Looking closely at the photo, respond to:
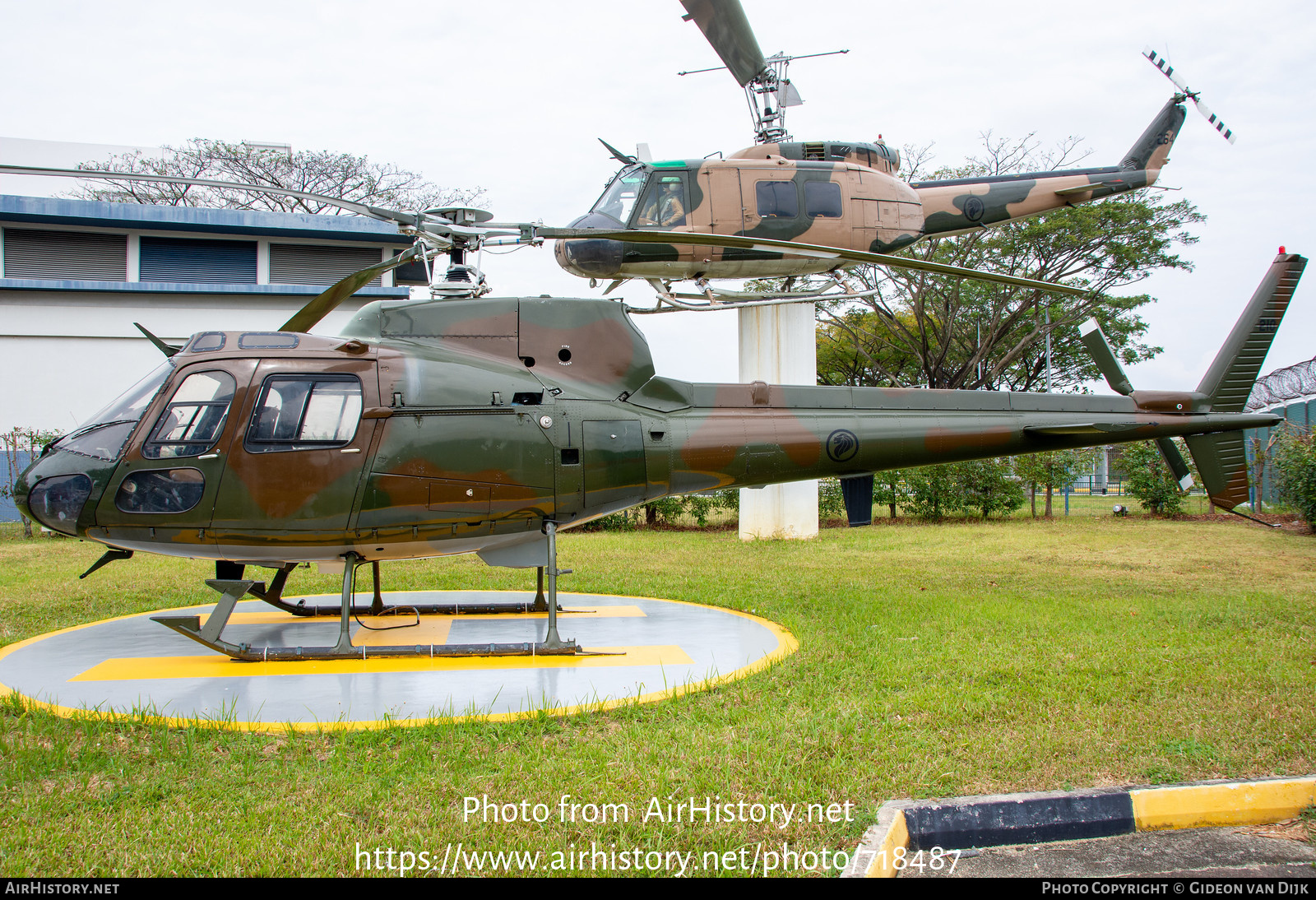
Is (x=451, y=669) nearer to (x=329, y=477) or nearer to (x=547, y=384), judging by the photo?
(x=329, y=477)

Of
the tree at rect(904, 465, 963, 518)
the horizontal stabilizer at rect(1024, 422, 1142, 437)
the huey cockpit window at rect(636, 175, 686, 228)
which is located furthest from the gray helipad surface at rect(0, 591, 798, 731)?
the tree at rect(904, 465, 963, 518)

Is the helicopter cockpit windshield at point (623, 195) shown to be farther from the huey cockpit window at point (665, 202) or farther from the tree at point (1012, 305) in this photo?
the tree at point (1012, 305)

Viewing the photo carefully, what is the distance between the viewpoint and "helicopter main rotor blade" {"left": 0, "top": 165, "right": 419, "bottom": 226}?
4.98 meters

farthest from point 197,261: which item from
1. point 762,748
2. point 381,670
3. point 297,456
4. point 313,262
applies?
point 762,748

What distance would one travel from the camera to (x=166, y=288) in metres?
23.5

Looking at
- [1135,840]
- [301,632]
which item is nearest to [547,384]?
[301,632]

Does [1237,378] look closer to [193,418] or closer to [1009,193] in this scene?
[1009,193]

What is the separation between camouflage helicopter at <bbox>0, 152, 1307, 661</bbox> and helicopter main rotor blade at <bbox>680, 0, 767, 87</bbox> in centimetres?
518

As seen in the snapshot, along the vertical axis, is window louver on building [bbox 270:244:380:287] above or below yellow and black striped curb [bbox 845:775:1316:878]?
above

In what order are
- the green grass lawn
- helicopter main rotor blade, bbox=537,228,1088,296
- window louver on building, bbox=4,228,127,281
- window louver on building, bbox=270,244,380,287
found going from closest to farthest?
1. the green grass lawn
2. helicopter main rotor blade, bbox=537,228,1088,296
3. window louver on building, bbox=4,228,127,281
4. window louver on building, bbox=270,244,380,287

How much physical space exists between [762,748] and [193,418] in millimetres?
5073

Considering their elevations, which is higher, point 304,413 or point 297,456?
point 304,413

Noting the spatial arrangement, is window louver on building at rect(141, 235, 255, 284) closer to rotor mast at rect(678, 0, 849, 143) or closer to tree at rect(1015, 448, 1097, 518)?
rotor mast at rect(678, 0, 849, 143)

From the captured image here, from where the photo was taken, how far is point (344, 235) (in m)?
25.7
